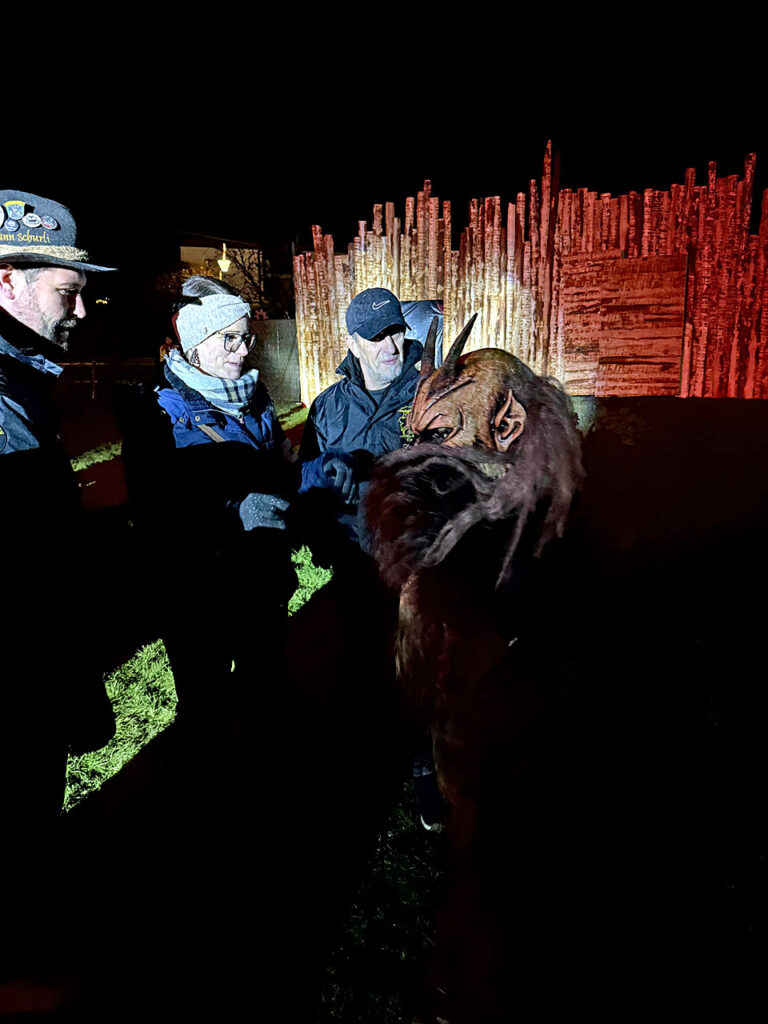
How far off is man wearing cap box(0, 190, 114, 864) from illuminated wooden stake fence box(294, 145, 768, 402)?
16.0 ft

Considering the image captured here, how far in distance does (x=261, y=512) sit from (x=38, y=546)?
0.77m

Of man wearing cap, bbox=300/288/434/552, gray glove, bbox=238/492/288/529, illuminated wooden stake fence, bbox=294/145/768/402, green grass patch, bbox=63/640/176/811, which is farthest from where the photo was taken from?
illuminated wooden stake fence, bbox=294/145/768/402

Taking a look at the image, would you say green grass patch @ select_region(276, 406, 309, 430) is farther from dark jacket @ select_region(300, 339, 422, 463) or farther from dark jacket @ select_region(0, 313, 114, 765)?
dark jacket @ select_region(0, 313, 114, 765)

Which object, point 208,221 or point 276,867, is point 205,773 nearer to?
point 276,867

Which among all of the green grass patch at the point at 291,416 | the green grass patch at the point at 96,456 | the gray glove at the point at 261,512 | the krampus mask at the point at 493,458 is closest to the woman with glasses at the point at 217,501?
the gray glove at the point at 261,512

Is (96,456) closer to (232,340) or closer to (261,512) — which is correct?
(232,340)

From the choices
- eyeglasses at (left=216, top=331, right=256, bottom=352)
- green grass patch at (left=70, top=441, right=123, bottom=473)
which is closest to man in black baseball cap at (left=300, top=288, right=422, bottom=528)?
eyeglasses at (left=216, top=331, right=256, bottom=352)

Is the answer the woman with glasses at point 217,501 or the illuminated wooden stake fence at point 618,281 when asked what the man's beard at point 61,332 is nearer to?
the woman with glasses at point 217,501

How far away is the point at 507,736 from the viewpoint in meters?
1.54

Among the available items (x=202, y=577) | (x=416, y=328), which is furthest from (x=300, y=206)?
(x=202, y=577)

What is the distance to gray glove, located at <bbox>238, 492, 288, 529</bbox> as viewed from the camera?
2.14 meters

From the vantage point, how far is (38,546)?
1.66 metres

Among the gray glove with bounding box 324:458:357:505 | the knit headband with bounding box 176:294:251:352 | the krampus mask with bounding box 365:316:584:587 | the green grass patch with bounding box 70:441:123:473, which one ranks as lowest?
the green grass patch with bounding box 70:441:123:473

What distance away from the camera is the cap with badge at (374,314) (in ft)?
7.61
